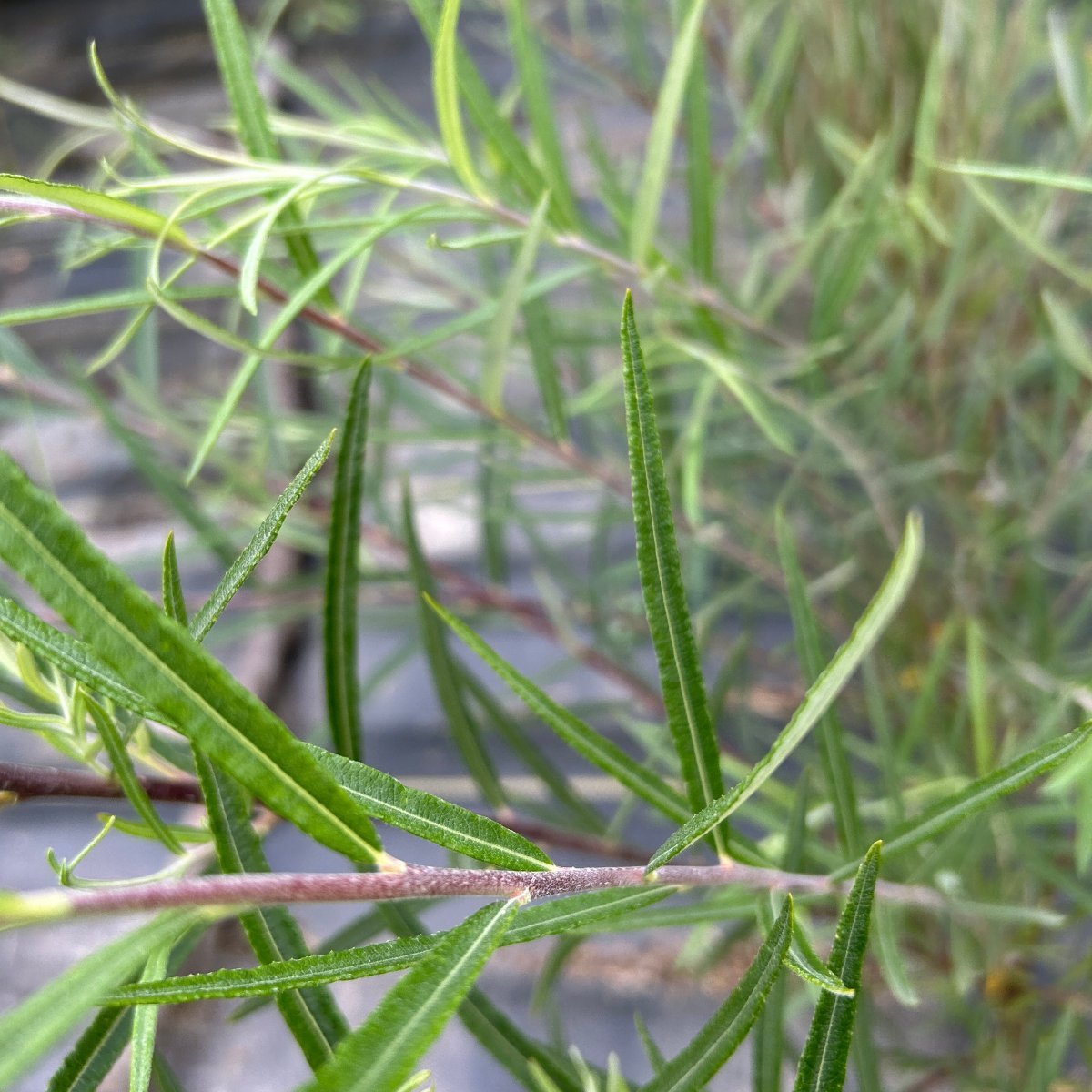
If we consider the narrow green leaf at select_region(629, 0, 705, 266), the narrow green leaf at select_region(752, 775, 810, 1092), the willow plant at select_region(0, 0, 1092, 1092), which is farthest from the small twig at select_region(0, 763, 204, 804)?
the narrow green leaf at select_region(629, 0, 705, 266)

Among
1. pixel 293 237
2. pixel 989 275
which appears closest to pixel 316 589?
pixel 293 237

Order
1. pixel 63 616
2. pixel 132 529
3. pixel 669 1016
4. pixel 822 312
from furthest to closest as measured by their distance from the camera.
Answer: pixel 132 529 < pixel 669 1016 < pixel 822 312 < pixel 63 616

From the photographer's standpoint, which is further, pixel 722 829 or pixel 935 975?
pixel 935 975

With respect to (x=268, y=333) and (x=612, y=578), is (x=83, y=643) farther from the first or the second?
(x=612, y=578)

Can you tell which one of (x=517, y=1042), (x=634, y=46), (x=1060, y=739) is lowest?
(x=517, y=1042)

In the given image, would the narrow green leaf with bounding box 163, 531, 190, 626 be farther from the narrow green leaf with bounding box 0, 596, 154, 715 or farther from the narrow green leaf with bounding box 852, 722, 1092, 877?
the narrow green leaf with bounding box 852, 722, 1092, 877

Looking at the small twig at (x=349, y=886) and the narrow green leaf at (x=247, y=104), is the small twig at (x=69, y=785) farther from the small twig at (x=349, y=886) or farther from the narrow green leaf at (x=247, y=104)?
the narrow green leaf at (x=247, y=104)

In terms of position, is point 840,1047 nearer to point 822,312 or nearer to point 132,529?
point 822,312

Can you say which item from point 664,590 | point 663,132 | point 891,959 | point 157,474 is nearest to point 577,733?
point 664,590
